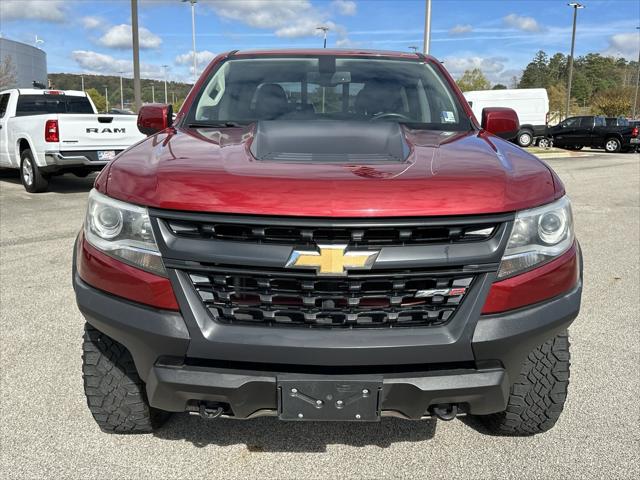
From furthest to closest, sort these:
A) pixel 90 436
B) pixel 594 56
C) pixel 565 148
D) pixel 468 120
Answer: pixel 594 56 < pixel 565 148 < pixel 468 120 < pixel 90 436

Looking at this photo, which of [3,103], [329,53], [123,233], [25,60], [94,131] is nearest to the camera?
[123,233]

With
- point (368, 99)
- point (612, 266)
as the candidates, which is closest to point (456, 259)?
point (368, 99)

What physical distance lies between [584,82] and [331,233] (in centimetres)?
11357

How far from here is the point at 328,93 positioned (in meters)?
3.46

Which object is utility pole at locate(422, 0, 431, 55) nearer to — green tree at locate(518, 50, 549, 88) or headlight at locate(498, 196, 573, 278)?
headlight at locate(498, 196, 573, 278)

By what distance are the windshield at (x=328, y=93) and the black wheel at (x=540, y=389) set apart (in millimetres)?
1264

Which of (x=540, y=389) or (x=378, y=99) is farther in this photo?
(x=378, y=99)

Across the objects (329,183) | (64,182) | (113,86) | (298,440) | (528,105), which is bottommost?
(64,182)

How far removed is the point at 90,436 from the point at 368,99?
2271mm

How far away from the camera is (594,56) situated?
117m

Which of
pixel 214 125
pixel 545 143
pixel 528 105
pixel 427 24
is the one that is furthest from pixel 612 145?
pixel 214 125

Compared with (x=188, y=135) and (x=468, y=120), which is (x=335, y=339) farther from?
(x=468, y=120)

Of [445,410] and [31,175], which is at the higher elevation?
[445,410]

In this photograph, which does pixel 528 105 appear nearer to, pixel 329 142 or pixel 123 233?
pixel 329 142
